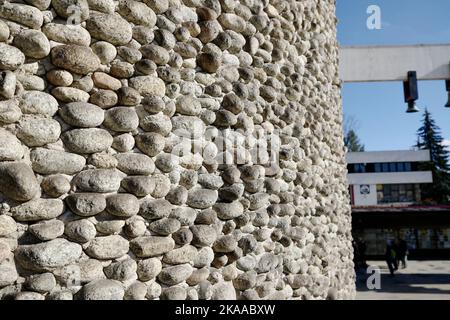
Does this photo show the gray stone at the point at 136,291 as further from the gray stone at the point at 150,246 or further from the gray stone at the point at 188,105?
the gray stone at the point at 188,105

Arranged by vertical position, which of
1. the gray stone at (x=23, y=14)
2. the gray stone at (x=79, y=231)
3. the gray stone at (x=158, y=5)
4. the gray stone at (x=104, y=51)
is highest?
the gray stone at (x=158, y=5)

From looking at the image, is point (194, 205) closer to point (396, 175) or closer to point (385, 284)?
point (385, 284)

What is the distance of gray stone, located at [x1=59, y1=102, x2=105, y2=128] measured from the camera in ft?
5.77

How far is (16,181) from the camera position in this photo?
156cm

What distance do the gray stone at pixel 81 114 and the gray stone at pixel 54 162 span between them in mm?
143

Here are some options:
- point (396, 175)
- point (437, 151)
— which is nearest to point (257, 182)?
point (396, 175)

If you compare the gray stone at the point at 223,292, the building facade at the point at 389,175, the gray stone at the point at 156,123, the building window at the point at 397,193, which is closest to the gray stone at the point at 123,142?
the gray stone at the point at 156,123

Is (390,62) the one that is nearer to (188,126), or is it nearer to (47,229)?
(188,126)

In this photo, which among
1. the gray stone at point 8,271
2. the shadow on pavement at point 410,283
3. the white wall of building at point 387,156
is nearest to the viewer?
the gray stone at point 8,271

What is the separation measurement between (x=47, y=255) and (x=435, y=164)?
27825mm

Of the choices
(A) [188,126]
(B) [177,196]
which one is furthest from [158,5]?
(B) [177,196]

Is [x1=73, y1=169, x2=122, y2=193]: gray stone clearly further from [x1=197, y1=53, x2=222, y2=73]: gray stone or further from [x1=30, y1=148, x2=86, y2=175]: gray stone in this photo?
[x1=197, y1=53, x2=222, y2=73]: gray stone

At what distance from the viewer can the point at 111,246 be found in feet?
5.94

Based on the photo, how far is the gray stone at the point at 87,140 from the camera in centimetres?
176
